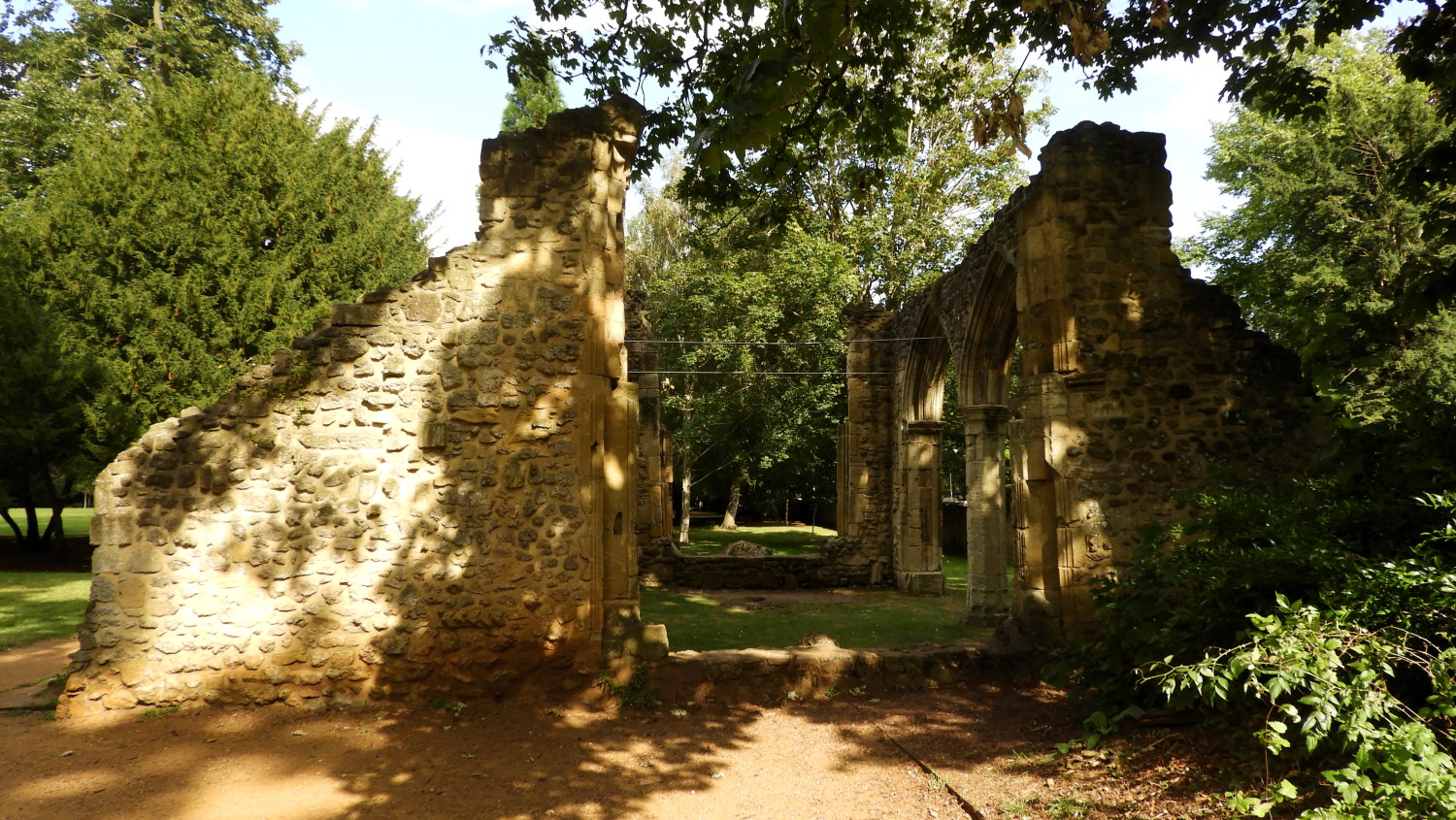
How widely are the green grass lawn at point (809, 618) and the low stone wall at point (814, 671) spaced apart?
4.78 feet

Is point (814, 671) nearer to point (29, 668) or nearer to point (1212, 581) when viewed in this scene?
point (1212, 581)

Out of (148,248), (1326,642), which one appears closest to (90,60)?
(148,248)

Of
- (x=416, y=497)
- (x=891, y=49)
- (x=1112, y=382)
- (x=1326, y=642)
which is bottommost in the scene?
(x=1326, y=642)

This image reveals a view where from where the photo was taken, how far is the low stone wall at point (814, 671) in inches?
272

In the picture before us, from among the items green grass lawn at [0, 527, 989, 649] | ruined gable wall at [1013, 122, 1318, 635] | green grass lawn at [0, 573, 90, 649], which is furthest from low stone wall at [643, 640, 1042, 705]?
green grass lawn at [0, 573, 90, 649]

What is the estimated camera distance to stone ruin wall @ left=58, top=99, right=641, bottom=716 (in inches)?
240

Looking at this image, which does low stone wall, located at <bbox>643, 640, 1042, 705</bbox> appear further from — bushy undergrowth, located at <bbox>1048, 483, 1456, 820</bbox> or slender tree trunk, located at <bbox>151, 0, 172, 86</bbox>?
slender tree trunk, located at <bbox>151, 0, 172, 86</bbox>

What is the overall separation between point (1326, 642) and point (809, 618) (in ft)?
30.9

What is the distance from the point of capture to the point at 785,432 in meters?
21.9

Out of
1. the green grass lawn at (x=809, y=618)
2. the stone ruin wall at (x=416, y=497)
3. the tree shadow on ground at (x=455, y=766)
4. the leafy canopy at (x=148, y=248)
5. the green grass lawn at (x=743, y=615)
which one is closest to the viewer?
the tree shadow on ground at (x=455, y=766)

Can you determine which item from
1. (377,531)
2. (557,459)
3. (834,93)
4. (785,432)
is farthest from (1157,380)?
(785,432)

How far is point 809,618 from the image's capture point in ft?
40.4

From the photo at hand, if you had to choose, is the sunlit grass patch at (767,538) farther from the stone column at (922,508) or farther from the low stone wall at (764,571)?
the stone column at (922,508)

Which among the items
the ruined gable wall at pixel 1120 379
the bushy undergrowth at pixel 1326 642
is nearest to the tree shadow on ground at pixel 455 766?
the bushy undergrowth at pixel 1326 642
